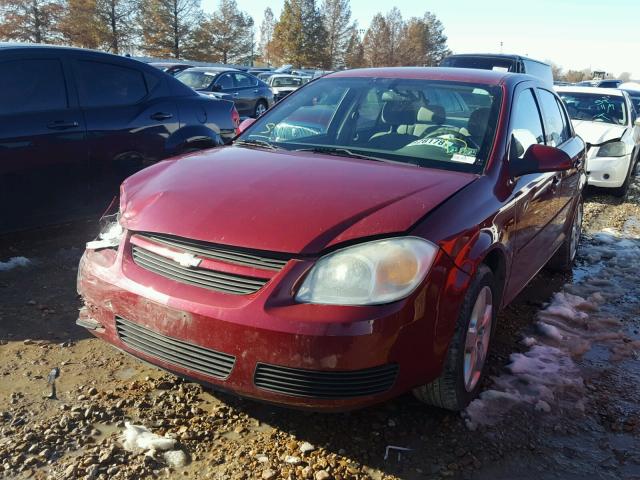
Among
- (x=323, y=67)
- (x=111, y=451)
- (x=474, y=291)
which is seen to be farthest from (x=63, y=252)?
(x=323, y=67)

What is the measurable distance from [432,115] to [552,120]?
149 centimetres

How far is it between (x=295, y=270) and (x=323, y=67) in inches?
2536

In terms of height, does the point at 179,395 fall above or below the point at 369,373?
below

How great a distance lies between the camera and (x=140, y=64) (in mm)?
5430

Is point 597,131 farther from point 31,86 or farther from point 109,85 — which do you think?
point 31,86

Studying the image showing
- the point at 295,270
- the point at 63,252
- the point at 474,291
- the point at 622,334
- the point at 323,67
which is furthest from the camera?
the point at 323,67

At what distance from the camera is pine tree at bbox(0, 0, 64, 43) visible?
128ft

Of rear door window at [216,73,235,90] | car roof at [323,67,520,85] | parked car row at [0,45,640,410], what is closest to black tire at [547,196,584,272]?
parked car row at [0,45,640,410]

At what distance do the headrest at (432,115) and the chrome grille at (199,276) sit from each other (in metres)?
1.67

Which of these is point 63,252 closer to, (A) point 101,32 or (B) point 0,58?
(B) point 0,58

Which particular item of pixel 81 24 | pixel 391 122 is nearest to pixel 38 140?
pixel 391 122

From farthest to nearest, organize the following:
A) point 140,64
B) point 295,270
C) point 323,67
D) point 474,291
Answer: point 323,67 → point 140,64 → point 474,291 → point 295,270

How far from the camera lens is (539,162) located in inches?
121

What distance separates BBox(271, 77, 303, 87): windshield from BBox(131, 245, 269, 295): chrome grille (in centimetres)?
2230
